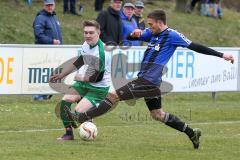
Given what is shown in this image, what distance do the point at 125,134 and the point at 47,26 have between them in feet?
16.0

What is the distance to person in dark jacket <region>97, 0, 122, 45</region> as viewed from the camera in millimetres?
16938

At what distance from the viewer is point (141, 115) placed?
15672 mm

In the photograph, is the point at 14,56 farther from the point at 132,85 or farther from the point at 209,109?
the point at 132,85

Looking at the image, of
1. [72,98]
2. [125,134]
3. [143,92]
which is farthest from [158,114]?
[125,134]

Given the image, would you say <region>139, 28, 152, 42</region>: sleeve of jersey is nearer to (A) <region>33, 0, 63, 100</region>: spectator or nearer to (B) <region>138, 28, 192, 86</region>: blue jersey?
(B) <region>138, 28, 192, 86</region>: blue jersey

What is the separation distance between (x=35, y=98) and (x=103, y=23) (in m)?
2.33

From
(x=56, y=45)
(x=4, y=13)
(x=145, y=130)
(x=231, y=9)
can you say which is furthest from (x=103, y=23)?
(x=231, y=9)

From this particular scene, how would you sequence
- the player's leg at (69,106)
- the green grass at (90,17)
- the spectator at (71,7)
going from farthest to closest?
the spectator at (71,7), the green grass at (90,17), the player's leg at (69,106)

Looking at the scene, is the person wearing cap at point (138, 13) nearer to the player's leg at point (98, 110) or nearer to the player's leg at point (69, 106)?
the player's leg at point (69, 106)

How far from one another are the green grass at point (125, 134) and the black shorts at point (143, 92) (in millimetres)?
680

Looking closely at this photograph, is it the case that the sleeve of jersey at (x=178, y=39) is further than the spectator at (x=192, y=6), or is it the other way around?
the spectator at (x=192, y=6)

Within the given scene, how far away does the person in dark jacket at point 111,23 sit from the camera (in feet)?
55.6

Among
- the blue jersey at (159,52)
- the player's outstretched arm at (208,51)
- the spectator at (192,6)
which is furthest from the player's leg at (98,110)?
the spectator at (192,6)

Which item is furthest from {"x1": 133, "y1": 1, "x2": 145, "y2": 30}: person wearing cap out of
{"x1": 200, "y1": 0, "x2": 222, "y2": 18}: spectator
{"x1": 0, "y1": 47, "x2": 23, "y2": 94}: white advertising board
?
{"x1": 200, "y1": 0, "x2": 222, "y2": 18}: spectator
